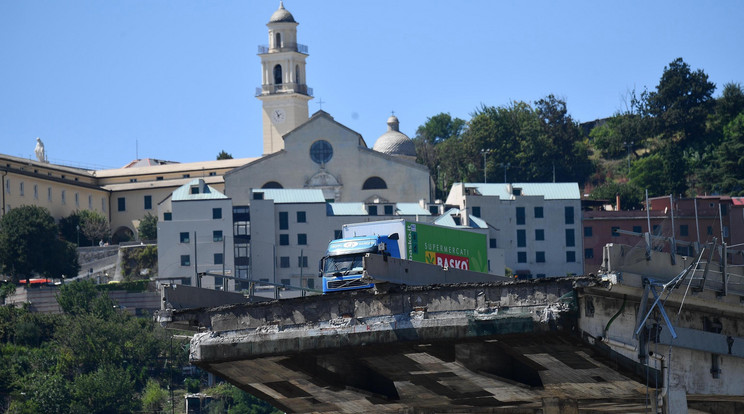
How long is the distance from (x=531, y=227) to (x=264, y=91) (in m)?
44.0

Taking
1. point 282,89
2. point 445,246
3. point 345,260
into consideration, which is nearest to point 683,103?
point 282,89

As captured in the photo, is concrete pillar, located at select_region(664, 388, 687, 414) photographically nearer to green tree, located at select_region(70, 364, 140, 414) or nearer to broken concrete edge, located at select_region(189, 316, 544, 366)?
broken concrete edge, located at select_region(189, 316, 544, 366)

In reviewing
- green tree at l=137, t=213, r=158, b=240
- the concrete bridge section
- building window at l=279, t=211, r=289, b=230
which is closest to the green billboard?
the concrete bridge section

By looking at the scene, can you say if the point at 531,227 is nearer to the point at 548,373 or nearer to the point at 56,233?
the point at 56,233

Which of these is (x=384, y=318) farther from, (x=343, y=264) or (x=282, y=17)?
(x=282, y=17)

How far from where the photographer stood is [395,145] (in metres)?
163

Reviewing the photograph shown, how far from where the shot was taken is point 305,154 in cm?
14150

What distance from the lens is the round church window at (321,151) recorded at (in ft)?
465

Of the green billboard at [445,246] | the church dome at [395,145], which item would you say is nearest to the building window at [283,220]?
the church dome at [395,145]

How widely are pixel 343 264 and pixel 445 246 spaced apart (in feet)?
51.3

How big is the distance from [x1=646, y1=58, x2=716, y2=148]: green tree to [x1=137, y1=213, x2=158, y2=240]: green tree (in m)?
59.3

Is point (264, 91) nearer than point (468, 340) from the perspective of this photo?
No

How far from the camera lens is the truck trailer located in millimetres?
52091

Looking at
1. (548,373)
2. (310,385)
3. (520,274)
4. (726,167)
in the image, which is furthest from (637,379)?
(726,167)
